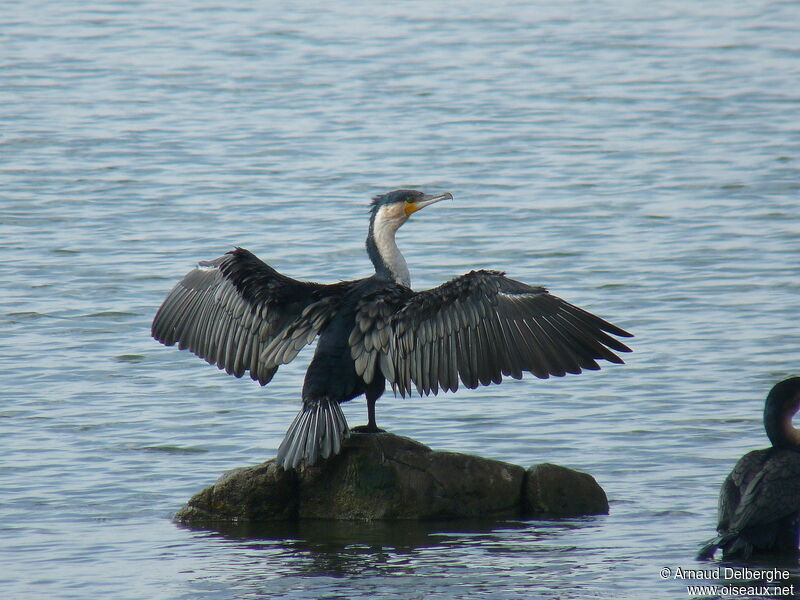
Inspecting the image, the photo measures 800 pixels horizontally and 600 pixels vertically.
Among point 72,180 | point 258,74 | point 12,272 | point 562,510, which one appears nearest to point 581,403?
point 562,510

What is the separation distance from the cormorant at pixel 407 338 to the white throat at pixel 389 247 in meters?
0.22

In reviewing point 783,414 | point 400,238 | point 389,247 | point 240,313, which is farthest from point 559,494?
point 400,238

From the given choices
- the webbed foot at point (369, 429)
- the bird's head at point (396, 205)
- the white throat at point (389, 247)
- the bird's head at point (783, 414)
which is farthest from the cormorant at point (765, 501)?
the bird's head at point (396, 205)

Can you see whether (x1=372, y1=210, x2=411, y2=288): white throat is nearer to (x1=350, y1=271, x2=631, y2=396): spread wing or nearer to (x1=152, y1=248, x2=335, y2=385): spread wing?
(x1=152, y1=248, x2=335, y2=385): spread wing

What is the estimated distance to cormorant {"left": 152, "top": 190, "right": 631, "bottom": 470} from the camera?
7.18m

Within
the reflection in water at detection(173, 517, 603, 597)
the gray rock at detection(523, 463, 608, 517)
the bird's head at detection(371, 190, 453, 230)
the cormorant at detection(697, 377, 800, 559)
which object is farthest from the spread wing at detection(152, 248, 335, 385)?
the cormorant at detection(697, 377, 800, 559)

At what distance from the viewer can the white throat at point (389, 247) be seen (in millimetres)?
8008

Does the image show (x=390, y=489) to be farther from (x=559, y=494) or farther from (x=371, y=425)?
(x=559, y=494)

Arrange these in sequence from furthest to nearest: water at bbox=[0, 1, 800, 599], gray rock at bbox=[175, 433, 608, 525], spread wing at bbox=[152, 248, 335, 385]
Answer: spread wing at bbox=[152, 248, 335, 385], gray rock at bbox=[175, 433, 608, 525], water at bbox=[0, 1, 800, 599]

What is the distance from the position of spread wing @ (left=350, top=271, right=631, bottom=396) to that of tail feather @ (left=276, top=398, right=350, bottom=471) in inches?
10.3

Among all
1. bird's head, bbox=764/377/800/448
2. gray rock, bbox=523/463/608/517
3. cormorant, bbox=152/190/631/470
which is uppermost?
cormorant, bbox=152/190/631/470

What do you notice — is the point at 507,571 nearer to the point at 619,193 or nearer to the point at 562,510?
the point at 562,510

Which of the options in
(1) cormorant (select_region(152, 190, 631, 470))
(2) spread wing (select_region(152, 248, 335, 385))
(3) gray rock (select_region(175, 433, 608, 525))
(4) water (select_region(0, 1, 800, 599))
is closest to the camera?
(4) water (select_region(0, 1, 800, 599))

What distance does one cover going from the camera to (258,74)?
22.4 meters
